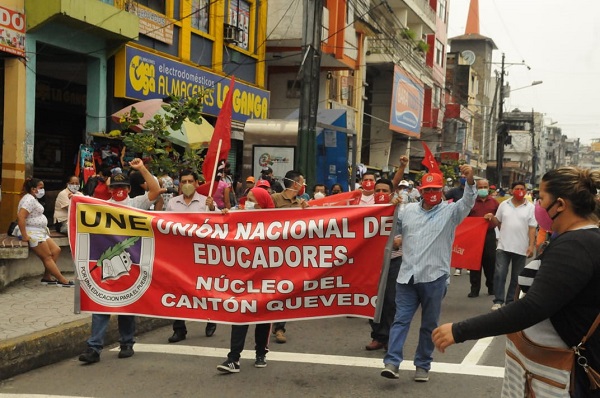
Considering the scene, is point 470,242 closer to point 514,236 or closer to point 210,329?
point 514,236

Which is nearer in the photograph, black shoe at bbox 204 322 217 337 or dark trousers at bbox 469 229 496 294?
black shoe at bbox 204 322 217 337

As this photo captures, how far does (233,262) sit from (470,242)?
208 inches

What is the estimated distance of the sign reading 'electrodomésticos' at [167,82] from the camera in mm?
14414

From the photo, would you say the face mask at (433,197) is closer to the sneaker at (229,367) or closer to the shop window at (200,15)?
the sneaker at (229,367)

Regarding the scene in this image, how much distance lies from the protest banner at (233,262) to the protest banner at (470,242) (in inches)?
181

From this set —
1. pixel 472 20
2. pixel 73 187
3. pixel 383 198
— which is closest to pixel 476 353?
pixel 383 198

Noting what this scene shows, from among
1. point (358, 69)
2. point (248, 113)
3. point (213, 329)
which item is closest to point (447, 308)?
point (213, 329)

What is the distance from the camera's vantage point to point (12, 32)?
459 inches

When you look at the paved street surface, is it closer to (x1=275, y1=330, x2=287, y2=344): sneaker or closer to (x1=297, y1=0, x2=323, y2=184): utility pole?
(x1=275, y1=330, x2=287, y2=344): sneaker

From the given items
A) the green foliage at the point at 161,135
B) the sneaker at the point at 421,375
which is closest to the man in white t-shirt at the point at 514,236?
the sneaker at the point at 421,375

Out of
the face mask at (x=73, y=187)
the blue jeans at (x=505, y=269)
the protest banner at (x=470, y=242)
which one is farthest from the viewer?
the face mask at (x=73, y=187)

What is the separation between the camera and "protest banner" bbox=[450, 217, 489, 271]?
32.8 feet

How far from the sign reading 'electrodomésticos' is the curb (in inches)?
239

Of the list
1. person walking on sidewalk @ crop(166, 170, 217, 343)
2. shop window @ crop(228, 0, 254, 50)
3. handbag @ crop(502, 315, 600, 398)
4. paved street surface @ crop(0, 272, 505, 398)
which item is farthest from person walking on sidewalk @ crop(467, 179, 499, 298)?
shop window @ crop(228, 0, 254, 50)
